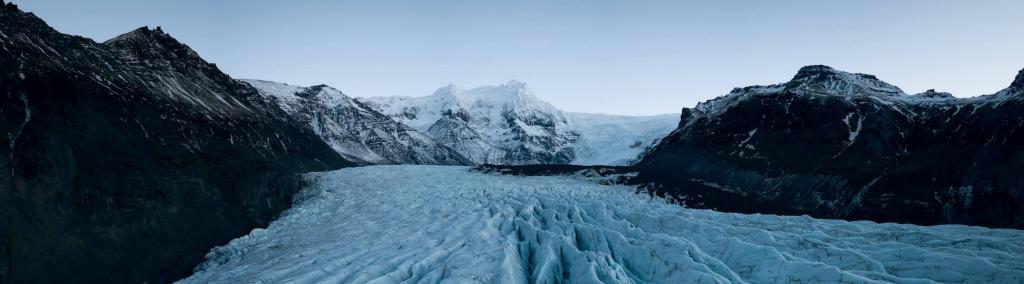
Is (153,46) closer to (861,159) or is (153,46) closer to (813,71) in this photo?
(861,159)

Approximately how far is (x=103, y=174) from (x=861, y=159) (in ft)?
178

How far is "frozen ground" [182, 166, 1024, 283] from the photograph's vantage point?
1423 cm

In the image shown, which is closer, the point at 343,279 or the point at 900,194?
the point at 343,279

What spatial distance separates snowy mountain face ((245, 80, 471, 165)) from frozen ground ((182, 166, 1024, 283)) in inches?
3850

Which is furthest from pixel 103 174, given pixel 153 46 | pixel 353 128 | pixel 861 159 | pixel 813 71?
pixel 353 128

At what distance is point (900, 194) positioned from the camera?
35.9m

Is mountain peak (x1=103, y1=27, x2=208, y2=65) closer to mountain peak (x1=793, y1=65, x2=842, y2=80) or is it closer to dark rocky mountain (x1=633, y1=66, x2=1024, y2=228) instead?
dark rocky mountain (x1=633, y1=66, x2=1024, y2=228)

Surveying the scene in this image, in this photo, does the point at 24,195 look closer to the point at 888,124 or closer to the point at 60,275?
the point at 60,275

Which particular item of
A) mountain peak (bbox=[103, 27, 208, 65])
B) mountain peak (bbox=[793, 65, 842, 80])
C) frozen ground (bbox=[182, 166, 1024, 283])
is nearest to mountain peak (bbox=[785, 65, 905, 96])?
mountain peak (bbox=[793, 65, 842, 80])

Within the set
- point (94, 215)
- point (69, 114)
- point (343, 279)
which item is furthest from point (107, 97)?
point (343, 279)

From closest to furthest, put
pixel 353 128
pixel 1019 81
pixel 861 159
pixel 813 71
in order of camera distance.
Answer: pixel 861 159
pixel 1019 81
pixel 813 71
pixel 353 128

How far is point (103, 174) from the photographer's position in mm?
20734

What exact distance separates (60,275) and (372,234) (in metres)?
11.6

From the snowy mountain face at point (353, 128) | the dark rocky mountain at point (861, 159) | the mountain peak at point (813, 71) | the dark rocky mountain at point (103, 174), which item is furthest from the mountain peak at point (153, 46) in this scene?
the mountain peak at point (813, 71)
